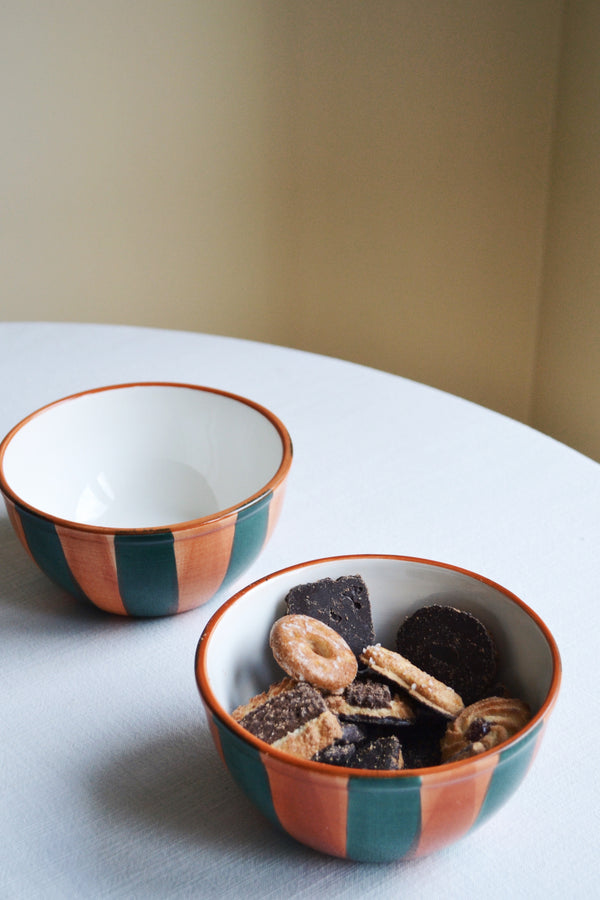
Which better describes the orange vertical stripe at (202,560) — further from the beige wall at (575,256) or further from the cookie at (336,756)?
the beige wall at (575,256)

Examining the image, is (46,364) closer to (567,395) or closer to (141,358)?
(141,358)

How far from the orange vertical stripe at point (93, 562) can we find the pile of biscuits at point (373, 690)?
131 millimetres

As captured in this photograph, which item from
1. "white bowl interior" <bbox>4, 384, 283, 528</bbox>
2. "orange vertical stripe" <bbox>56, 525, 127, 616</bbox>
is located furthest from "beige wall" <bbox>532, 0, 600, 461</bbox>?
"orange vertical stripe" <bbox>56, 525, 127, 616</bbox>

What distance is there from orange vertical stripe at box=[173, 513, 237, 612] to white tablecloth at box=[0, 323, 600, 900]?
1.3 inches

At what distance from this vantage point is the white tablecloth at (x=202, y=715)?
0.44 m

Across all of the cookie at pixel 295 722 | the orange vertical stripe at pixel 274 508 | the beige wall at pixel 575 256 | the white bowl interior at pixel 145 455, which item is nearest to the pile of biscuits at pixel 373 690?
the cookie at pixel 295 722

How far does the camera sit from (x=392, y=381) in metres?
1.03

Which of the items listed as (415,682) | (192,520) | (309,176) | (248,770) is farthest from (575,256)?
(248,770)

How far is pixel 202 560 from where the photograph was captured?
583mm

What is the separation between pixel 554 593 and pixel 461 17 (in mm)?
1650

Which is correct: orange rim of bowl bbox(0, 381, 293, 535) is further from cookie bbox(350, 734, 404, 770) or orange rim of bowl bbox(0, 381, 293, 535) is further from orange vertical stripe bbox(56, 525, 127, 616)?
cookie bbox(350, 734, 404, 770)

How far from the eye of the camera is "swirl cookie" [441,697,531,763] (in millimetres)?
424

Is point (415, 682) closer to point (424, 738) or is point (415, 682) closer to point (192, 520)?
point (424, 738)

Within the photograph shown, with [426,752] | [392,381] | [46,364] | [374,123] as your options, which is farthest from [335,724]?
[374,123]
